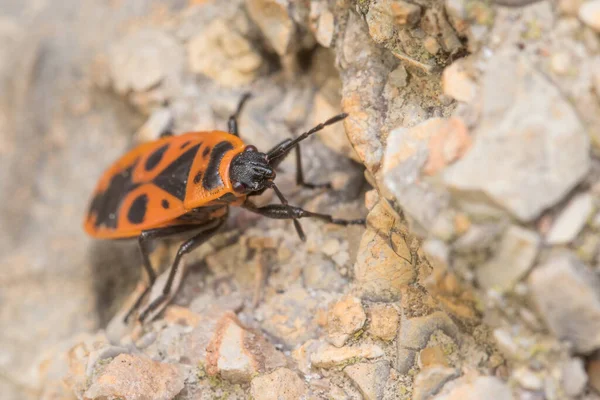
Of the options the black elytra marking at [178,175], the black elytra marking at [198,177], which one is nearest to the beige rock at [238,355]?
the black elytra marking at [198,177]

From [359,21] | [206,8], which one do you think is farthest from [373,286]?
[206,8]

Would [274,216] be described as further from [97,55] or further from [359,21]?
[97,55]

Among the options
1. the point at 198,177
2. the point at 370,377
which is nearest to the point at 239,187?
the point at 198,177

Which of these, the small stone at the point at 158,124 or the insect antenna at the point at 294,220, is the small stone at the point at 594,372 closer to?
the insect antenna at the point at 294,220

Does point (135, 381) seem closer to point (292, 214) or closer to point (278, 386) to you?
point (278, 386)

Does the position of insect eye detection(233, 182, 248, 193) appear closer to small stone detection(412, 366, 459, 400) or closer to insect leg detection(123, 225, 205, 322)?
insect leg detection(123, 225, 205, 322)

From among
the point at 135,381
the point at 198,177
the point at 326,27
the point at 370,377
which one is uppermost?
the point at 326,27
